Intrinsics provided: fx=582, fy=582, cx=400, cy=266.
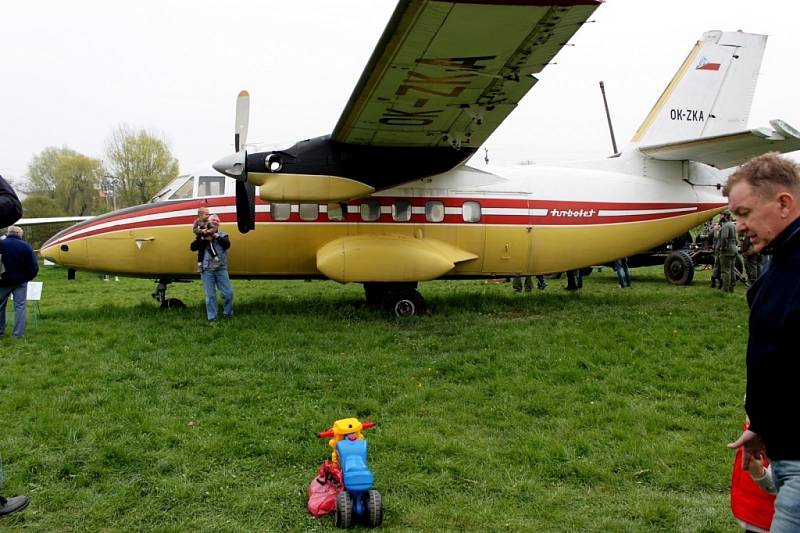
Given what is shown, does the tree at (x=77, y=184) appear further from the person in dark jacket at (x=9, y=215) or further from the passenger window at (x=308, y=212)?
the person in dark jacket at (x=9, y=215)

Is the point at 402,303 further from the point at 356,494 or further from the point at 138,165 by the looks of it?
the point at 138,165

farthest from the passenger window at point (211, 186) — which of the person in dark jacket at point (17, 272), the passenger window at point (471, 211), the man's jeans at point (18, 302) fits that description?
the passenger window at point (471, 211)

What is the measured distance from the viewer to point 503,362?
741cm

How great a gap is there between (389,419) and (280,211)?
6.34 m

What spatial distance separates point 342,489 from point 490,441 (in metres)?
1.71

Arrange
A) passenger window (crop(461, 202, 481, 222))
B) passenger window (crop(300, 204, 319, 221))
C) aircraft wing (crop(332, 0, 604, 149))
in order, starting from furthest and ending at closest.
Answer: passenger window (crop(461, 202, 481, 222)), passenger window (crop(300, 204, 319, 221)), aircraft wing (crop(332, 0, 604, 149))

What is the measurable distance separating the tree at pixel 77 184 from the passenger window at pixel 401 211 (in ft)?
168

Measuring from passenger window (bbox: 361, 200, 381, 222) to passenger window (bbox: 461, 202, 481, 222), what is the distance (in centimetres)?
171

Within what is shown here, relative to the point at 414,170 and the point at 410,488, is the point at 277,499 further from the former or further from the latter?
the point at 414,170

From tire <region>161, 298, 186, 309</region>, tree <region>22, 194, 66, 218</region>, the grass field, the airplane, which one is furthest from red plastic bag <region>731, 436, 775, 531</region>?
tree <region>22, 194, 66, 218</region>

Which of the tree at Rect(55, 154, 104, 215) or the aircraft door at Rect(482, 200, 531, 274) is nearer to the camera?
the aircraft door at Rect(482, 200, 531, 274)

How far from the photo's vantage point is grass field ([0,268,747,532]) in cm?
402

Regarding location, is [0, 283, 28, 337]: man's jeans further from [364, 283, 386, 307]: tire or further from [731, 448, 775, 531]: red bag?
[731, 448, 775, 531]: red bag

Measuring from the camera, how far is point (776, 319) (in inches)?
84.6
